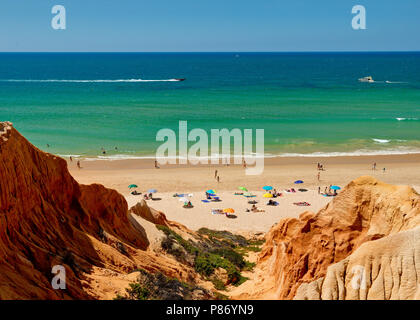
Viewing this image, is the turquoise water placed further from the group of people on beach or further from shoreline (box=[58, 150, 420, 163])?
the group of people on beach

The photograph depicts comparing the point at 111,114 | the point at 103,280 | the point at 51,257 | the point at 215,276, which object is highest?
the point at 111,114

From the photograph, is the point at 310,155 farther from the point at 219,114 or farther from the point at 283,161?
the point at 219,114

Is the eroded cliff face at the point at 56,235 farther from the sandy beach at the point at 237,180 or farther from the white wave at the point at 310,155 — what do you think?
the white wave at the point at 310,155

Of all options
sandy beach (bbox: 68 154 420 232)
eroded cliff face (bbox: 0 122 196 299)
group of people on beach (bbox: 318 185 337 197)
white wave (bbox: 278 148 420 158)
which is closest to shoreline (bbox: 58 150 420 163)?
white wave (bbox: 278 148 420 158)

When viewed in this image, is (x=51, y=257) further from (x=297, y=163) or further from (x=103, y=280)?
(x=297, y=163)

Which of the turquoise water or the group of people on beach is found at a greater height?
the turquoise water

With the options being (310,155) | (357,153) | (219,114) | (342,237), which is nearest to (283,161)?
(310,155)
